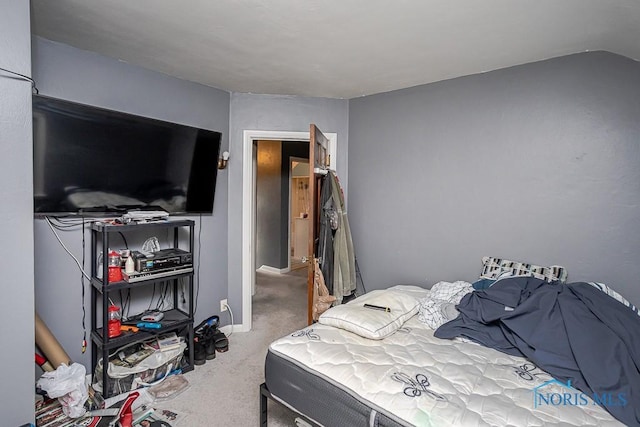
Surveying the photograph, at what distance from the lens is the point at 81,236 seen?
225 cm

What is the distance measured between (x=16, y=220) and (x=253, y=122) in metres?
2.03

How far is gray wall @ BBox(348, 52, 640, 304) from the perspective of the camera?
6.74 ft

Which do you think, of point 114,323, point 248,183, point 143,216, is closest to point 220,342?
point 114,323

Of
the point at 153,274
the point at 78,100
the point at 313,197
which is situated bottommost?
the point at 153,274

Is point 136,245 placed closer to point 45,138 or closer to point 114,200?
point 114,200

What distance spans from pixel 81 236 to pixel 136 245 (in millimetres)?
382

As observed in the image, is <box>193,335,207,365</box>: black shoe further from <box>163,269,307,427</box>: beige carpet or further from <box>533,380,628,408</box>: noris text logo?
<box>533,380,628,408</box>: noris text logo

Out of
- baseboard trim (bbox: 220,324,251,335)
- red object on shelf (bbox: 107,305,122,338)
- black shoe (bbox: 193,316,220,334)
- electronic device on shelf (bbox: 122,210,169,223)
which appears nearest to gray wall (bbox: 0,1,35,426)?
red object on shelf (bbox: 107,305,122,338)

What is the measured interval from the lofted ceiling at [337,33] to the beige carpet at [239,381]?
7.62 ft

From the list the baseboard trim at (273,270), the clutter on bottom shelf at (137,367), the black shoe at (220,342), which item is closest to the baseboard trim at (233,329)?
the black shoe at (220,342)

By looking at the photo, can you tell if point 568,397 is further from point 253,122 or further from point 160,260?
point 253,122

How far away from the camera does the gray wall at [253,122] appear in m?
3.13

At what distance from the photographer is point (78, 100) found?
2.18 metres

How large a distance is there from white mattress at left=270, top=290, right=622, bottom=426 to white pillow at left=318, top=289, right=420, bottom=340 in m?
0.04
